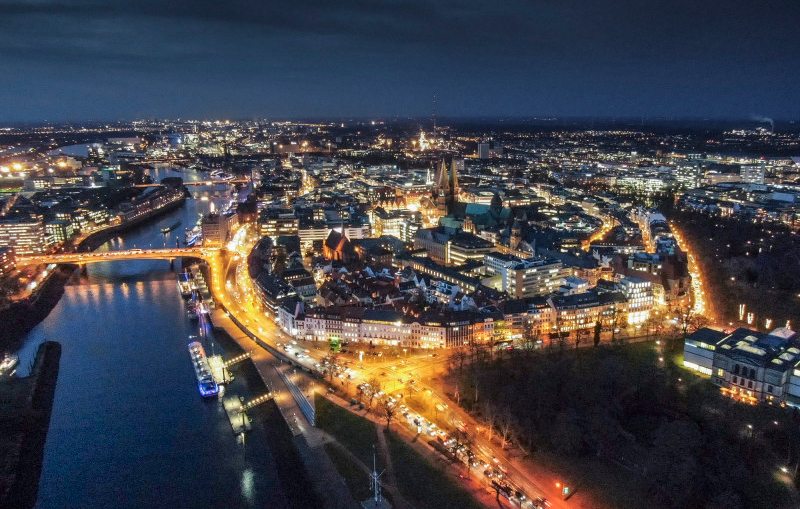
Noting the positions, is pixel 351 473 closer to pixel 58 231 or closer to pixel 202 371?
pixel 202 371

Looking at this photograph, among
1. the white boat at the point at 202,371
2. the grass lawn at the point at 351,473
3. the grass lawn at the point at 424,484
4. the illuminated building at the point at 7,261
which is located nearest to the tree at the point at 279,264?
the white boat at the point at 202,371

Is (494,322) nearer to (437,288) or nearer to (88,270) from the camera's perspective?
(437,288)

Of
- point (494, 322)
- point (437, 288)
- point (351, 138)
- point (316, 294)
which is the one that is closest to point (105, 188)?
point (316, 294)

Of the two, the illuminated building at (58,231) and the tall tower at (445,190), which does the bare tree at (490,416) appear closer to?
the tall tower at (445,190)

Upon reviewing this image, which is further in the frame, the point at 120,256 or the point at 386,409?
the point at 120,256

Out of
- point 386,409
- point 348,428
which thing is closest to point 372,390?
point 386,409

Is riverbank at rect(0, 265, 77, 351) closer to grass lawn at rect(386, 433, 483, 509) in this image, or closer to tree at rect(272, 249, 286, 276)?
tree at rect(272, 249, 286, 276)
